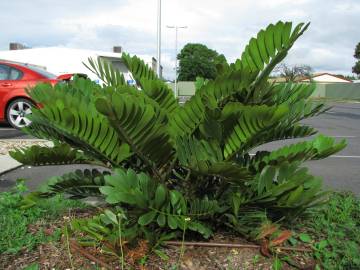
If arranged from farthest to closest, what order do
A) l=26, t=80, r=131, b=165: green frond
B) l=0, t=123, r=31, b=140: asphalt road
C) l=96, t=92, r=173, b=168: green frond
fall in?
l=0, t=123, r=31, b=140: asphalt road < l=26, t=80, r=131, b=165: green frond < l=96, t=92, r=173, b=168: green frond

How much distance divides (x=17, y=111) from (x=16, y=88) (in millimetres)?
513

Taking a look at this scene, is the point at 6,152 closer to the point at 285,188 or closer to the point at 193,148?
the point at 193,148

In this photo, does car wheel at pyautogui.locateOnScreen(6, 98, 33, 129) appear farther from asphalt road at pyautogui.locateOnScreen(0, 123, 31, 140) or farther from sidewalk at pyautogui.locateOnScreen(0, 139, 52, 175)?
sidewalk at pyautogui.locateOnScreen(0, 139, 52, 175)

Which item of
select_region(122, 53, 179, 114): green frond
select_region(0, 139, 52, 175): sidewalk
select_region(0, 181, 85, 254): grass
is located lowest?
select_region(0, 139, 52, 175): sidewalk

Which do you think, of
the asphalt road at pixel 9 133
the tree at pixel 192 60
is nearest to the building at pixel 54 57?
the asphalt road at pixel 9 133

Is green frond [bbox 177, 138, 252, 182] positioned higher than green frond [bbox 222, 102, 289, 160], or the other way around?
green frond [bbox 222, 102, 289, 160]

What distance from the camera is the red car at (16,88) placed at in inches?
433

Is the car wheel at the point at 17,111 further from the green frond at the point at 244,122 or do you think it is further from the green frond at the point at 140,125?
the green frond at the point at 244,122

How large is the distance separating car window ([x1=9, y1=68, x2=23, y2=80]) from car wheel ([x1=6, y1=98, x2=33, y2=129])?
58 centimetres

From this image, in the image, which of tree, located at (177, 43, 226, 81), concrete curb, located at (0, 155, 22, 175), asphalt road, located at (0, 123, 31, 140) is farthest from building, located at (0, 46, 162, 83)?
concrete curb, located at (0, 155, 22, 175)

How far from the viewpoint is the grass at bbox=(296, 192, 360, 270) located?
114 inches

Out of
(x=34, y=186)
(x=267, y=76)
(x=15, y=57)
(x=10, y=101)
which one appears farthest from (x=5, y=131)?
(x=15, y=57)

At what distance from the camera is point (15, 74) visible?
11.3 meters

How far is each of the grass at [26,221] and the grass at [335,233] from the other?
5.42 feet
